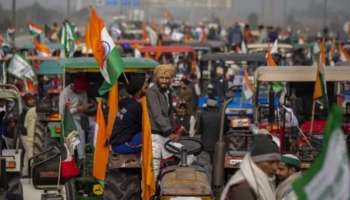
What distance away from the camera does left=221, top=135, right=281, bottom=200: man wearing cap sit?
7812mm

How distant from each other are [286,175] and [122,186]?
2.84 metres

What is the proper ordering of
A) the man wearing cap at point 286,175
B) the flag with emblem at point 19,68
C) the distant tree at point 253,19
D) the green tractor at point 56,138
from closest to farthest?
1. the man wearing cap at point 286,175
2. the green tractor at point 56,138
3. the flag with emblem at point 19,68
4. the distant tree at point 253,19

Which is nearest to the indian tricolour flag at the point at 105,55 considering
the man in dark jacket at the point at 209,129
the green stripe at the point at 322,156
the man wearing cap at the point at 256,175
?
the man in dark jacket at the point at 209,129

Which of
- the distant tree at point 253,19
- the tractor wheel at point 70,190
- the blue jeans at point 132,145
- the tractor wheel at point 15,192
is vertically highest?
the distant tree at point 253,19

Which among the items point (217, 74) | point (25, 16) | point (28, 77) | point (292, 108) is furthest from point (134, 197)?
point (25, 16)

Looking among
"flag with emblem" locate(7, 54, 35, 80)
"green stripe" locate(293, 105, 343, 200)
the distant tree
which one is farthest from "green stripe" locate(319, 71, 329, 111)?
the distant tree

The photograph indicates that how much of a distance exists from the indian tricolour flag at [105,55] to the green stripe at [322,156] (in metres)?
7.08

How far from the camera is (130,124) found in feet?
38.5

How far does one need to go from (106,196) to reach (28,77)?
569 inches

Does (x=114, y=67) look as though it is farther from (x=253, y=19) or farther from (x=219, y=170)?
(x=253, y=19)

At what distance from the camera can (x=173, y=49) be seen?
3772cm

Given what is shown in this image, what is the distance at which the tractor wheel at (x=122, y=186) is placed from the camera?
11.6m

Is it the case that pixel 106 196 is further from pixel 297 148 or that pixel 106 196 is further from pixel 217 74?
pixel 217 74

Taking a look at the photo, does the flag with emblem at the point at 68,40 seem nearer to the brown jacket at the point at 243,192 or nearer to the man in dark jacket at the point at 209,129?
the man in dark jacket at the point at 209,129
